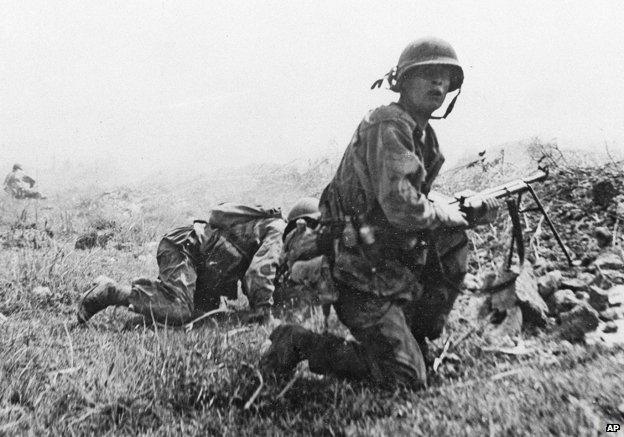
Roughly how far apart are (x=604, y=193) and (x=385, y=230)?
3661 mm

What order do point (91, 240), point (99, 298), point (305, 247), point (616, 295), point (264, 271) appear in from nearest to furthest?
1. point (305, 247)
2. point (616, 295)
3. point (99, 298)
4. point (264, 271)
5. point (91, 240)

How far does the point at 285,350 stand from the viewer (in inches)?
→ 107

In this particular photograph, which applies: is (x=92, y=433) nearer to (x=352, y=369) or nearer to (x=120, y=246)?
(x=352, y=369)

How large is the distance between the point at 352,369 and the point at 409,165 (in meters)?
1.23

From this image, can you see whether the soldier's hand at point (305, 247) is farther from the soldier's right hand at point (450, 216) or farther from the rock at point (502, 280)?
the rock at point (502, 280)

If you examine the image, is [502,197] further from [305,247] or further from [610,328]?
[305,247]

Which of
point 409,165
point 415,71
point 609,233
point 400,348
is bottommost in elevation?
point 609,233

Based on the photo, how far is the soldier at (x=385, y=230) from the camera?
263 centimetres

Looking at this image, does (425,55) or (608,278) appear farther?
(608,278)

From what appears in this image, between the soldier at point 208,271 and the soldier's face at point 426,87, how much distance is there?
203 cm

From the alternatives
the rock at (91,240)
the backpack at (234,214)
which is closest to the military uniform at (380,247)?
the backpack at (234,214)

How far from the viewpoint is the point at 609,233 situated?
4566 millimetres

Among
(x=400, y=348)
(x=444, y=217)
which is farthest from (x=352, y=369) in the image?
(x=444, y=217)

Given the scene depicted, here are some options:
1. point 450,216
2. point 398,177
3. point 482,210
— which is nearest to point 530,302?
point 482,210
